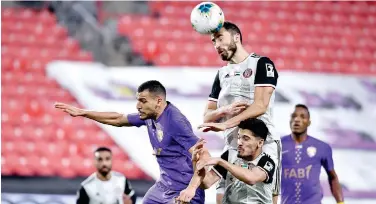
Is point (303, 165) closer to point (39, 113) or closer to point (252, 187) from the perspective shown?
point (252, 187)

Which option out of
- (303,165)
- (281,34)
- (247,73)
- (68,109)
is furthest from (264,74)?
(281,34)

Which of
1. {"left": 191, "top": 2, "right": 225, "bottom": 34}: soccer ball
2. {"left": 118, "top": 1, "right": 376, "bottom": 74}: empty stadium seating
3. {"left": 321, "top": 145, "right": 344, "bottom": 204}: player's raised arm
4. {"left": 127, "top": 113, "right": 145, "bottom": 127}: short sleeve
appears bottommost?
{"left": 321, "top": 145, "right": 344, "bottom": 204}: player's raised arm

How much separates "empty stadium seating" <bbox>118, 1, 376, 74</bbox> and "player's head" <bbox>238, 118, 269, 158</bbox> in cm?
724

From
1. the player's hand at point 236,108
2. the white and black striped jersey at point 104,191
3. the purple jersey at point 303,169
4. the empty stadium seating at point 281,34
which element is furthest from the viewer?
the empty stadium seating at point 281,34

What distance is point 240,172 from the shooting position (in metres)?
4.73

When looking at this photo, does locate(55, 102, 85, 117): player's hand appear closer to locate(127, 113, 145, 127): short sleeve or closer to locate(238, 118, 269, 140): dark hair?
locate(127, 113, 145, 127): short sleeve

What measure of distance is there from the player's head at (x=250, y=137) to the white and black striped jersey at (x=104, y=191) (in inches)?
134

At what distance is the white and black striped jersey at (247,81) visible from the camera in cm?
525

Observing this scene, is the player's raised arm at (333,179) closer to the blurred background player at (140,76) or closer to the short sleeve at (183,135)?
the short sleeve at (183,135)

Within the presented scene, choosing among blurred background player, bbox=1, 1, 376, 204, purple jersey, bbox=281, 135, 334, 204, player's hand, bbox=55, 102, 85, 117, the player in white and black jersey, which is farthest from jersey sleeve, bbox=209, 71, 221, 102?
blurred background player, bbox=1, 1, 376, 204

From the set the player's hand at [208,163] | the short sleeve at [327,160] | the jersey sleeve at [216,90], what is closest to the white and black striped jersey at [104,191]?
the short sleeve at [327,160]

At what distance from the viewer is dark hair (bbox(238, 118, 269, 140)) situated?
496cm

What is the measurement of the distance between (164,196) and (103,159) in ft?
9.13

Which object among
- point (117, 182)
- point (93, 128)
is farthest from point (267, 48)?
point (117, 182)
